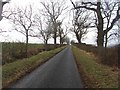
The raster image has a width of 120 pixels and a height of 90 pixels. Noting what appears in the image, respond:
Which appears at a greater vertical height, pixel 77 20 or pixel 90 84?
pixel 77 20

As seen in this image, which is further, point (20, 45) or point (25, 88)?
point (20, 45)

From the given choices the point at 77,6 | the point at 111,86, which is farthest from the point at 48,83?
the point at 77,6

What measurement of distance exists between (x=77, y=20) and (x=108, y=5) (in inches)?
1108

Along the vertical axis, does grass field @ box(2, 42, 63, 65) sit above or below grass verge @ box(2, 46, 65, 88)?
above

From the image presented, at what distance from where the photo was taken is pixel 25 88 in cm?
908

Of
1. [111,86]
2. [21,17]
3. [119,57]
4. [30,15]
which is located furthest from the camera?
[30,15]

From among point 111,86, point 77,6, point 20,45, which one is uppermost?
point 77,6

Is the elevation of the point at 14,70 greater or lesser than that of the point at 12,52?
lesser

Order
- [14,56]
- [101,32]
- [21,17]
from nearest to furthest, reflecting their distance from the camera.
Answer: [14,56] → [101,32] → [21,17]

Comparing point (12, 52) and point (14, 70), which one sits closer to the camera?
point (14, 70)

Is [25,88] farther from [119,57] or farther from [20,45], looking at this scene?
[20,45]

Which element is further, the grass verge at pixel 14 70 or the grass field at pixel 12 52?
the grass field at pixel 12 52

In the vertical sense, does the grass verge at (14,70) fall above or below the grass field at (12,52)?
below

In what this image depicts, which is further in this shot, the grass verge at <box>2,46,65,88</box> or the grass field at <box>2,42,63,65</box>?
the grass field at <box>2,42,63,65</box>
